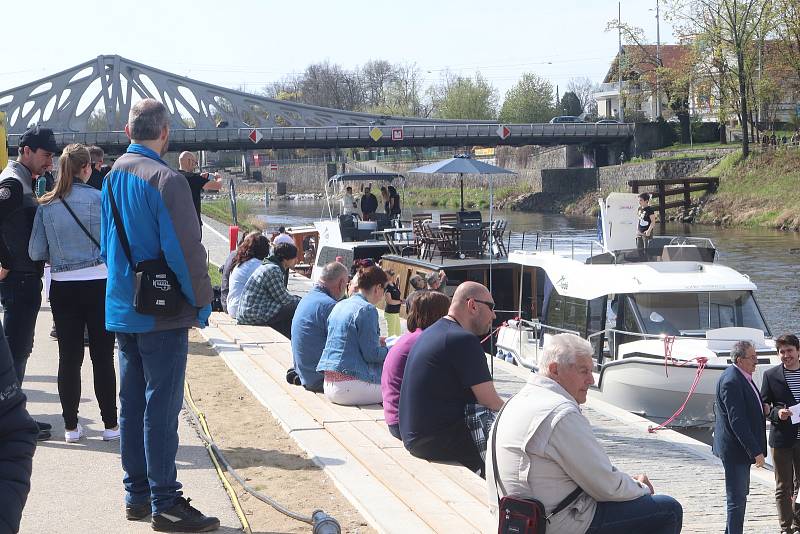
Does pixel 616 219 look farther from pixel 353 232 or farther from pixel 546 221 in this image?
pixel 546 221

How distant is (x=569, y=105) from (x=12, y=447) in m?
114

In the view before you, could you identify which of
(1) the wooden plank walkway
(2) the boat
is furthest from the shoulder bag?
(2) the boat

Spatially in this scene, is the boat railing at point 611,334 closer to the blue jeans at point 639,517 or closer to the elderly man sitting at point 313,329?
the elderly man sitting at point 313,329

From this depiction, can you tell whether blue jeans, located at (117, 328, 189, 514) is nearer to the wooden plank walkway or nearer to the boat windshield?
the wooden plank walkway

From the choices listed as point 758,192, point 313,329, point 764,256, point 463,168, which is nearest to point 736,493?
point 313,329

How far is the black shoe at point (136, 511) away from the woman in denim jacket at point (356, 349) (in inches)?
98.3

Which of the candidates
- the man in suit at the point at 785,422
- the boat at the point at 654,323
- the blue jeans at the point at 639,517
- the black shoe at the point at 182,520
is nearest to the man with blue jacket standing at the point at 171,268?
the black shoe at the point at 182,520

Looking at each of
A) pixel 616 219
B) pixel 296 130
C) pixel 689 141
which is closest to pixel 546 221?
pixel 689 141

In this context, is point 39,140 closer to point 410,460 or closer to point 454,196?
point 410,460

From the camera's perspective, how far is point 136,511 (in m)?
5.10

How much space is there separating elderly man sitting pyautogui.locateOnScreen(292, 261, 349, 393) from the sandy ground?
0.44 metres

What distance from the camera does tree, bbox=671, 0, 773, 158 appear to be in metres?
57.5

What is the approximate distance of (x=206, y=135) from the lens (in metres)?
87.5

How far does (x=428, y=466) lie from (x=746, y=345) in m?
3.03
